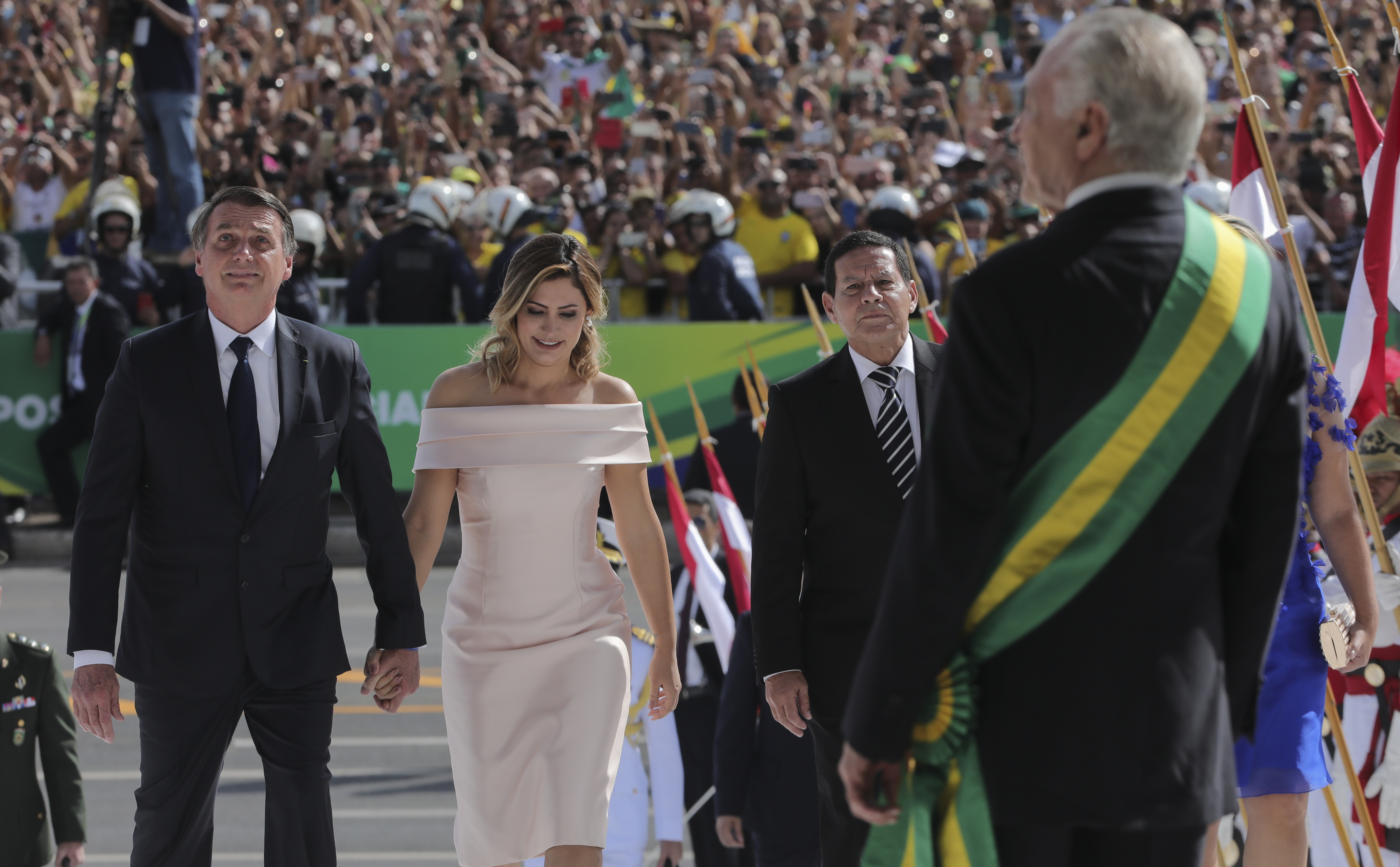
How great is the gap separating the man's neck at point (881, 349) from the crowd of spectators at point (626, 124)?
298 inches

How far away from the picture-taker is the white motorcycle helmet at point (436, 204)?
13141 millimetres

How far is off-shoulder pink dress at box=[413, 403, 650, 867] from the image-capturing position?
4.66m

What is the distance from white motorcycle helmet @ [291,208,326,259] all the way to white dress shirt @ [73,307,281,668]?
8651mm

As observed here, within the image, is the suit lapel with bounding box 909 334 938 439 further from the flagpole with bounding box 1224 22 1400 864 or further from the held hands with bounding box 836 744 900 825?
the held hands with bounding box 836 744 900 825

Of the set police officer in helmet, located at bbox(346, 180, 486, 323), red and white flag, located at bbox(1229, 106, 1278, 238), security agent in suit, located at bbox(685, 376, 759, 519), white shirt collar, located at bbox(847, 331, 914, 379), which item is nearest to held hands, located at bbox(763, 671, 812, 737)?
white shirt collar, located at bbox(847, 331, 914, 379)

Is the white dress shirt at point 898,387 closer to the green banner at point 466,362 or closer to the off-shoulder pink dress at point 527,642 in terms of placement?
the off-shoulder pink dress at point 527,642

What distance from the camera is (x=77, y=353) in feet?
42.9

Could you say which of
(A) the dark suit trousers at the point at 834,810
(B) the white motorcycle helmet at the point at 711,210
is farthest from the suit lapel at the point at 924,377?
(B) the white motorcycle helmet at the point at 711,210

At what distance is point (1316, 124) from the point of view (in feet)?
51.6

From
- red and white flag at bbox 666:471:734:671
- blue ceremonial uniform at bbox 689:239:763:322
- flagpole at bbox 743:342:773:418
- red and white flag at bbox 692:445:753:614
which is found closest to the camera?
red and white flag at bbox 692:445:753:614

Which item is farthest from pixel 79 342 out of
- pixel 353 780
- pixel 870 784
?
pixel 870 784

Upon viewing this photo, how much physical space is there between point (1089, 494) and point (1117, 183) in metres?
0.52

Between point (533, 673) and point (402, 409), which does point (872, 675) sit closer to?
point (533, 673)

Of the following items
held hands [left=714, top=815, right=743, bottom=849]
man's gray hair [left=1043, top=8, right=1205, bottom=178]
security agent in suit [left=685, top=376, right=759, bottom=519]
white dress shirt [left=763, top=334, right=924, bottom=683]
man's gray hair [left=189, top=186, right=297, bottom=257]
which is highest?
man's gray hair [left=189, top=186, right=297, bottom=257]
